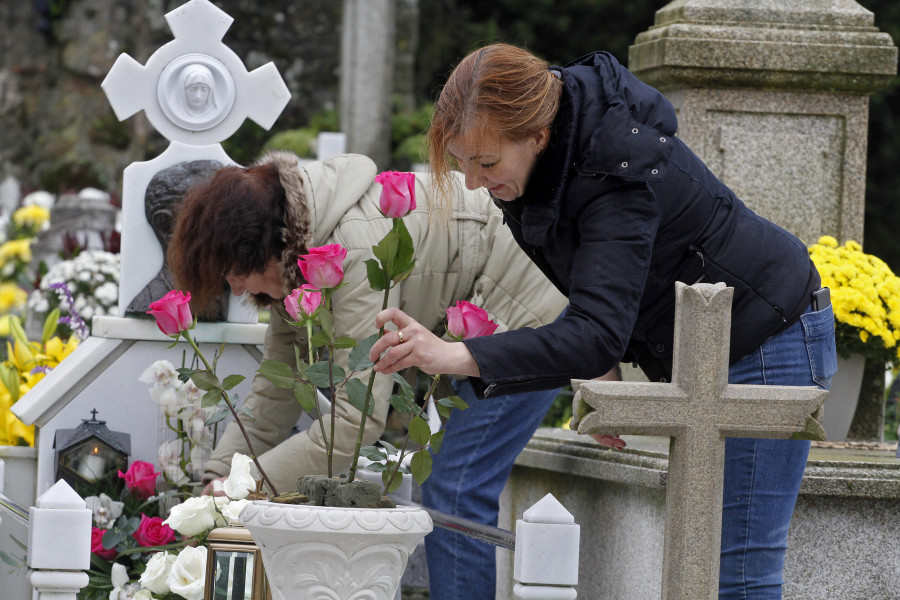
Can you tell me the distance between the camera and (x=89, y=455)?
2.87 metres

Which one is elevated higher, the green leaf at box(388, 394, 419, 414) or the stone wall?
the stone wall

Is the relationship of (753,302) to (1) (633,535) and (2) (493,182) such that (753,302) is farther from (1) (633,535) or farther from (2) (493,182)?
(1) (633,535)

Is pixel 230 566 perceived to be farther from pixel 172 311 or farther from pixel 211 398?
pixel 172 311

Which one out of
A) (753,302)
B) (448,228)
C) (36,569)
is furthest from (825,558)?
(36,569)

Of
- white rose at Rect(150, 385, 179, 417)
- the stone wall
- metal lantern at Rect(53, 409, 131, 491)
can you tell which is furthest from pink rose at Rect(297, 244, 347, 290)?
the stone wall

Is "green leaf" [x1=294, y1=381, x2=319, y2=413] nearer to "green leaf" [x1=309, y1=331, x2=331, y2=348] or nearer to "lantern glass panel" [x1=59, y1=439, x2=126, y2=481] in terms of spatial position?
"green leaf" [x1=309, y1=331, x2=331, y2=348]

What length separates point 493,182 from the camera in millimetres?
1851

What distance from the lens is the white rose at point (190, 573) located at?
226cm

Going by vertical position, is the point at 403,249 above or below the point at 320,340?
above

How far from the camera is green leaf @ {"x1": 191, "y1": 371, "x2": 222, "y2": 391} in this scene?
1908 mm

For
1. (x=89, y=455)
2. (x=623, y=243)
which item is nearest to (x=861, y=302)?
(x=623, y=243)

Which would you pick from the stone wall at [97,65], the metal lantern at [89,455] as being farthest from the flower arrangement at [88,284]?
the stone wall at [97,65]

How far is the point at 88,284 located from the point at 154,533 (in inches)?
82.6

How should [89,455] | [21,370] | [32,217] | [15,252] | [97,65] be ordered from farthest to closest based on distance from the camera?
[97,65], [32,217], [15,252], [21,370], [89,455]
